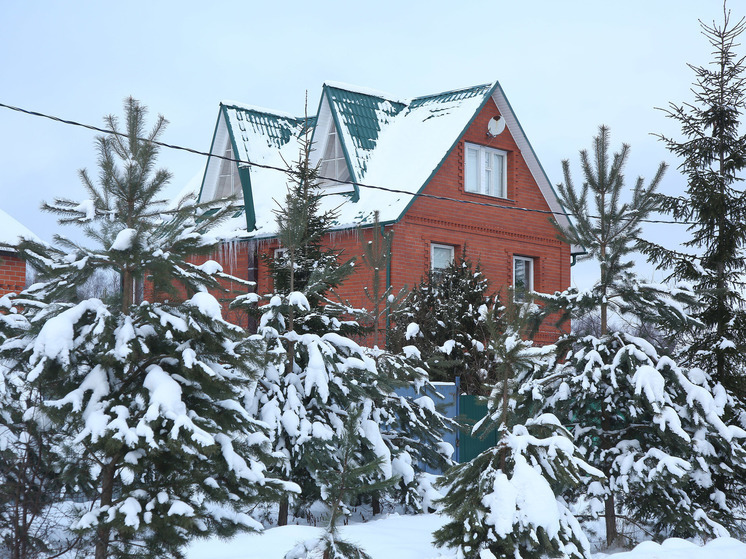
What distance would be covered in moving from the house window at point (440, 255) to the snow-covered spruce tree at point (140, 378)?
14.3 meters

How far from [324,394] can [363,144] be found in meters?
12.7

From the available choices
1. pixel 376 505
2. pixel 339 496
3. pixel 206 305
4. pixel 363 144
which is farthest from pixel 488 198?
pixel 339 496

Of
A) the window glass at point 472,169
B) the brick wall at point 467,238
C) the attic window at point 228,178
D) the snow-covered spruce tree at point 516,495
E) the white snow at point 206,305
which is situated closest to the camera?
the white snow at point 206,305

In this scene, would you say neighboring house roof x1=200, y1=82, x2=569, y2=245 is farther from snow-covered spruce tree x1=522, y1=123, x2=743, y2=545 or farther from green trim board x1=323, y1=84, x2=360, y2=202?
snow-covered spruce tree x1=522, y1=123, x2=743, y2=545

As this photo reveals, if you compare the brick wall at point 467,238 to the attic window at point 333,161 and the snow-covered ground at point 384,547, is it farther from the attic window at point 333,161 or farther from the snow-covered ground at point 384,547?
the snow-covered ground at point 384,547

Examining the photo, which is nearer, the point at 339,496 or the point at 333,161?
the point at 339,496

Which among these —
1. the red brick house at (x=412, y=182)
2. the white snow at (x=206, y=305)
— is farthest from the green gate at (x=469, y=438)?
the white snow at (x=206, y=305)

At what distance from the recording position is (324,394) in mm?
9320

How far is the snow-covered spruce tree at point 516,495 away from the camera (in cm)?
655

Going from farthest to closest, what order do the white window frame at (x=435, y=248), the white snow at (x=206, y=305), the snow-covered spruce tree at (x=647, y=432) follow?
the white window frame at (x=435, y=248)
the snow-covered spruce tree at (x=647, y=432)
the white snow at (x=206, y=305)

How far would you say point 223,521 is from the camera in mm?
6172

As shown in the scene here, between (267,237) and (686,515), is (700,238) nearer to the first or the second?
(686,515)

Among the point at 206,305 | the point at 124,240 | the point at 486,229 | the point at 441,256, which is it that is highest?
the point at 486,229

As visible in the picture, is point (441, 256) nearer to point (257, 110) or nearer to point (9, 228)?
point (257, 110)
